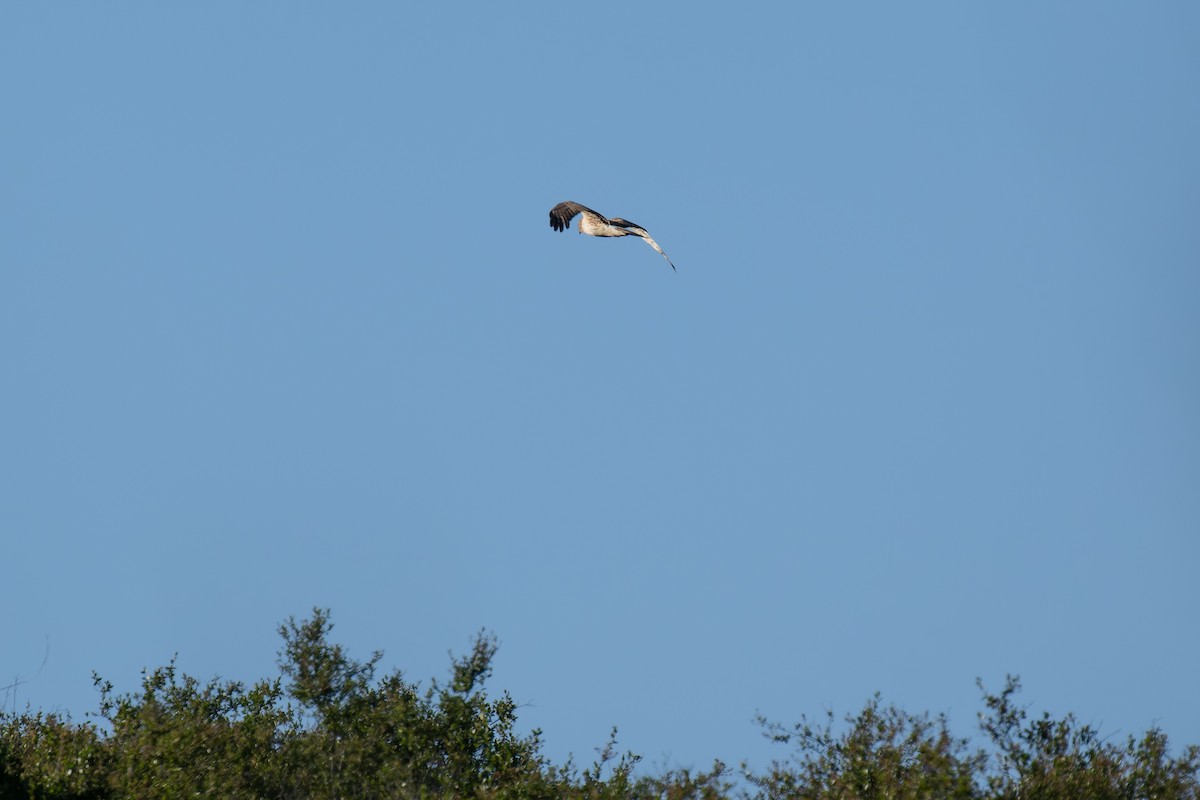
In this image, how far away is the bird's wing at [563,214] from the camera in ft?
112

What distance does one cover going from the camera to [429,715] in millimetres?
36062

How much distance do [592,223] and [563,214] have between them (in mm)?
679

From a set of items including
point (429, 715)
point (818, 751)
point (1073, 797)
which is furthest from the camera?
point (429, 715)

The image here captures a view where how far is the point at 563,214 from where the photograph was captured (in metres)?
34.2

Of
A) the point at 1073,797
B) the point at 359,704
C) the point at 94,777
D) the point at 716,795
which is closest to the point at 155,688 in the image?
the point at 359,704

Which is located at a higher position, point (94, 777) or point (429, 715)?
point (429, 715)

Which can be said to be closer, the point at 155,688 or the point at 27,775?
the point at 27,775

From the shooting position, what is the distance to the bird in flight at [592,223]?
109 ft

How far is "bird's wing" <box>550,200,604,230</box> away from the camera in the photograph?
34.0 meters

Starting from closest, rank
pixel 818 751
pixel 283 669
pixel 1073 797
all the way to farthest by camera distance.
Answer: pixel 1073 797 < pixel 818 751 < pixel 283 669

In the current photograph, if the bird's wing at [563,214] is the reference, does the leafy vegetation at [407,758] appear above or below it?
below

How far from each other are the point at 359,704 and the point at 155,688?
5.55 m

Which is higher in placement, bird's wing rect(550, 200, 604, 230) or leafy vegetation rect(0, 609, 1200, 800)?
bird's wing rect(550, 200, 604, 230)

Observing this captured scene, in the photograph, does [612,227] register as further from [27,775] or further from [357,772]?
[27,775]
